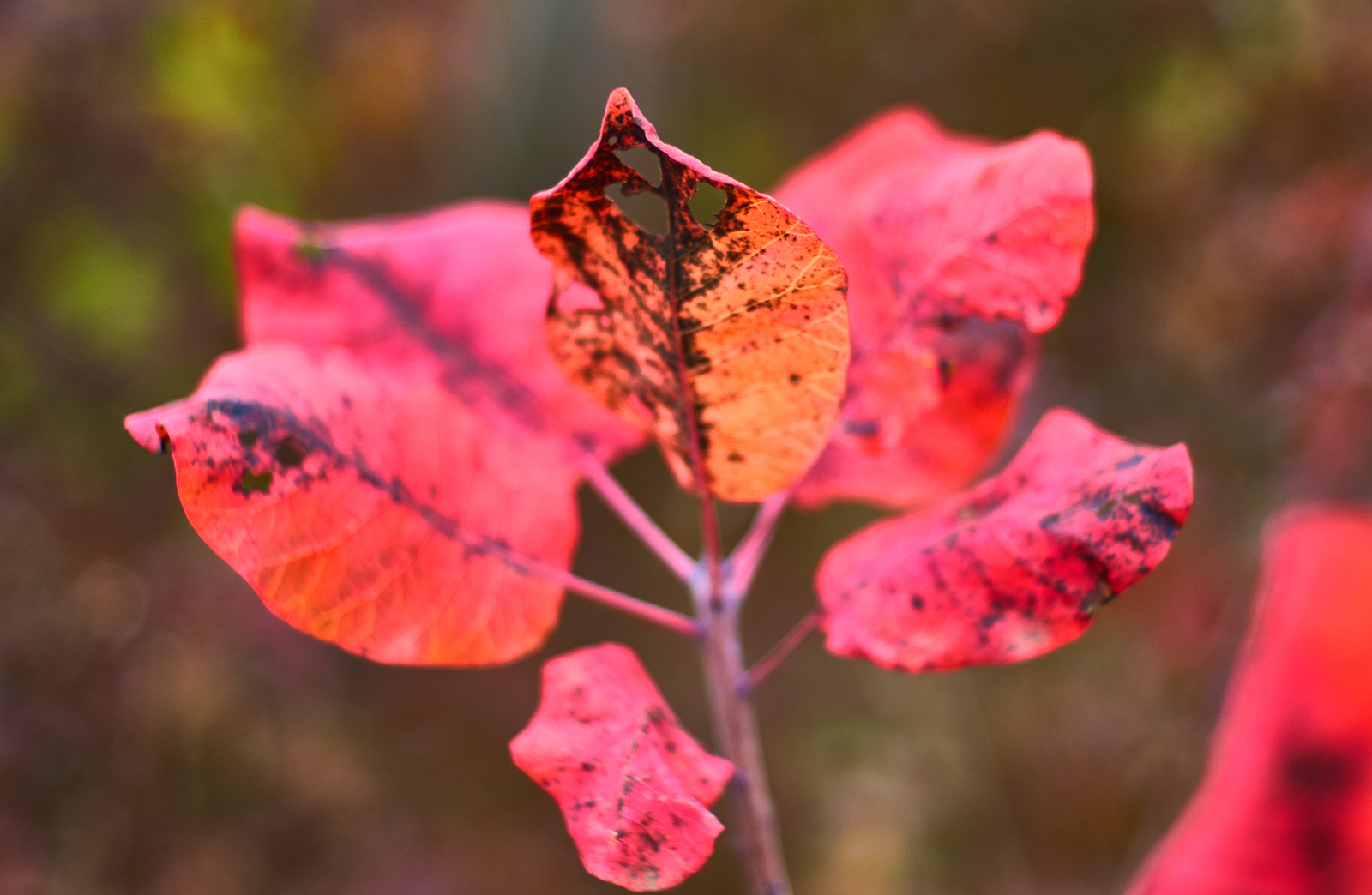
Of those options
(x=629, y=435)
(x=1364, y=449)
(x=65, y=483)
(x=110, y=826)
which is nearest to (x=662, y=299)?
(x=629, y=435)

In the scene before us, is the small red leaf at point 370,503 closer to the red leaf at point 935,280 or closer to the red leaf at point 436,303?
the red leaf at point 436,303

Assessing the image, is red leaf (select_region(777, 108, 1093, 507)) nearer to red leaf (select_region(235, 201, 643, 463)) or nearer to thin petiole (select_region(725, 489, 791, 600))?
thin petiole (select_region(725, 489, 791, 600))

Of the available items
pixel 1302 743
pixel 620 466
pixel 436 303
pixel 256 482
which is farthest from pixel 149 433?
pixel 620 466

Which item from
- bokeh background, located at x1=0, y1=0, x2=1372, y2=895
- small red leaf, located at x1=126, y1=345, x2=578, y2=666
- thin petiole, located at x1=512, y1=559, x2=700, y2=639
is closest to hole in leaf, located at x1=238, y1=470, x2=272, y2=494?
small red leaf, located at x1=126, y1=345, x2=578, y2=666

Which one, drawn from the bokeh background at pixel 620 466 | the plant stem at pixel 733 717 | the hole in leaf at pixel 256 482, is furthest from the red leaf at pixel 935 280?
the bokeh background at pixel 620 466

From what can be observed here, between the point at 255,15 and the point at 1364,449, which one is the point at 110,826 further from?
the point at 1364,449

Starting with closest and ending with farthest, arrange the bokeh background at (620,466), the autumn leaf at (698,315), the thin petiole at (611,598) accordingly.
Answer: the autumn leaf at (698,315), the thin petiole at (611,598), the bokeh background at (620,466)
